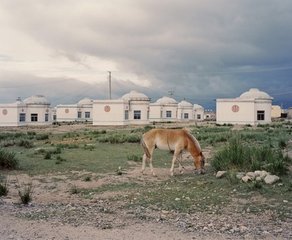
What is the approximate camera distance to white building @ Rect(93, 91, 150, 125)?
59906 millimetres

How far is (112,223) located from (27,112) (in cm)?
6009

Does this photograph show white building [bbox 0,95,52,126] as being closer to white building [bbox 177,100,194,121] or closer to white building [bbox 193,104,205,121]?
white building [bbox 177,100,194,121]

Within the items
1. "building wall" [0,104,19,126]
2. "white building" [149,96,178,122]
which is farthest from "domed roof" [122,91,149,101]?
"building wall" [0,104,19,126]

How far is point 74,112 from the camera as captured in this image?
8612 cm

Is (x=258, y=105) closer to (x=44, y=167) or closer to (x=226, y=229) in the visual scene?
(x=44, y=167)

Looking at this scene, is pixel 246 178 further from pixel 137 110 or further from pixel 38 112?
pixel 38 112

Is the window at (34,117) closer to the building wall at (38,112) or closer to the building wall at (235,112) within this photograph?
the building wall at (38,112)

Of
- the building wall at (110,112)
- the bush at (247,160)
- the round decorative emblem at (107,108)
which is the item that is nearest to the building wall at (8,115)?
the building wall at (110,112)

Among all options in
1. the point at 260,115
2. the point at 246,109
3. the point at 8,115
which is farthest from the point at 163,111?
the point at 8,115

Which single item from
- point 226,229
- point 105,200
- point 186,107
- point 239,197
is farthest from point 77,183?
point 186,107

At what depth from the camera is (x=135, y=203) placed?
33.1 feet

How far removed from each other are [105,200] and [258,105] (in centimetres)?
4862

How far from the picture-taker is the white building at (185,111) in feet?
282

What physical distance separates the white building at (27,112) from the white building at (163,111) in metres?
19.1
